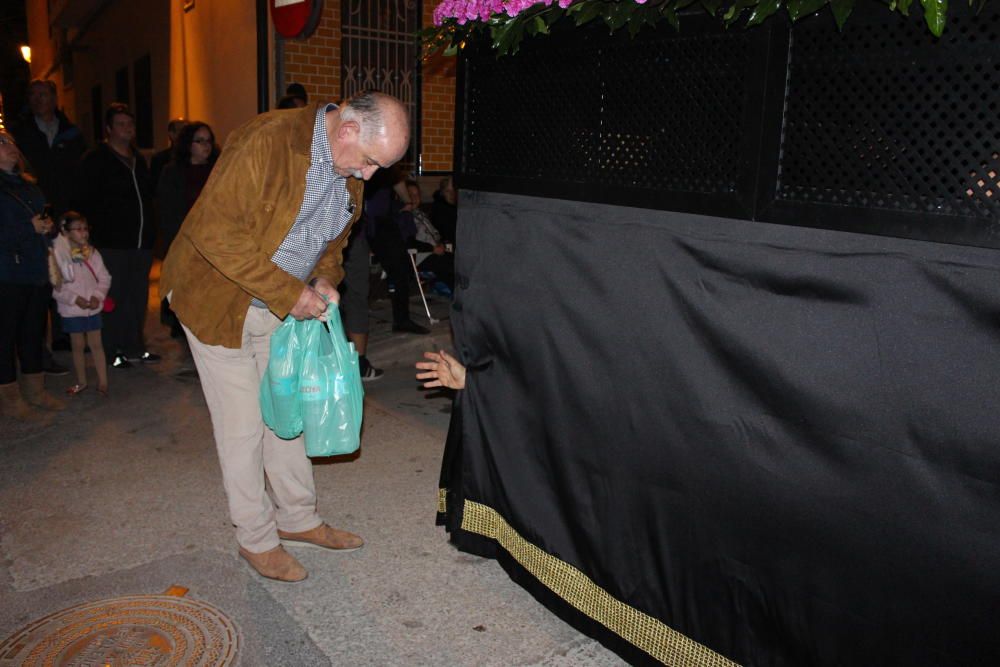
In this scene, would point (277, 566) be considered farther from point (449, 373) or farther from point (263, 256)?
point (263, 256)

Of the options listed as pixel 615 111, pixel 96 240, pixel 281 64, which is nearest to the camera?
pixel 615 111

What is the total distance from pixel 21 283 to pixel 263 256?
3244mm

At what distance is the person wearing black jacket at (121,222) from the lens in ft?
22.5

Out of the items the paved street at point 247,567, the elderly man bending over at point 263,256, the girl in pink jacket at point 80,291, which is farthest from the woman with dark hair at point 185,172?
the elderly man bending over at point 263,256

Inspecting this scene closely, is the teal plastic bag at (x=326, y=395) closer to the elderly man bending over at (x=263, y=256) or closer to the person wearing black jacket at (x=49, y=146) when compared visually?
the elderly man bending over at (x=263, y=256)

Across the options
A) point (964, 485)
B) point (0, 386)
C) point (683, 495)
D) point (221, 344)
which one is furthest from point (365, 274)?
point (964, 485)

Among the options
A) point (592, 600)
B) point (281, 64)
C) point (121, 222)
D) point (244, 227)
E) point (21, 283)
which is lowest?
point (592, 600)

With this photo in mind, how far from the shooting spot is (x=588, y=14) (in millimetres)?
2678

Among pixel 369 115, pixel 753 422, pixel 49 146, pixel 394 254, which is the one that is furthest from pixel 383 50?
pixel 753 422

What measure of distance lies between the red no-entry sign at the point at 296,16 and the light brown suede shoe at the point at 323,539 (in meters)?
6.24

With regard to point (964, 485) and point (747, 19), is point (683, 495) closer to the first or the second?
point (964, 485)

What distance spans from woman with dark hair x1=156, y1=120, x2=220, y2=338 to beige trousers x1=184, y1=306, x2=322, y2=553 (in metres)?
3.81

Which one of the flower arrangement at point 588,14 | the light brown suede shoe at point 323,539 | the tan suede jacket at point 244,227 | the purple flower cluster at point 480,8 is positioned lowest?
the light brown suede shoe at point 323,539

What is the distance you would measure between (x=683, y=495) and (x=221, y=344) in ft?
6.19
